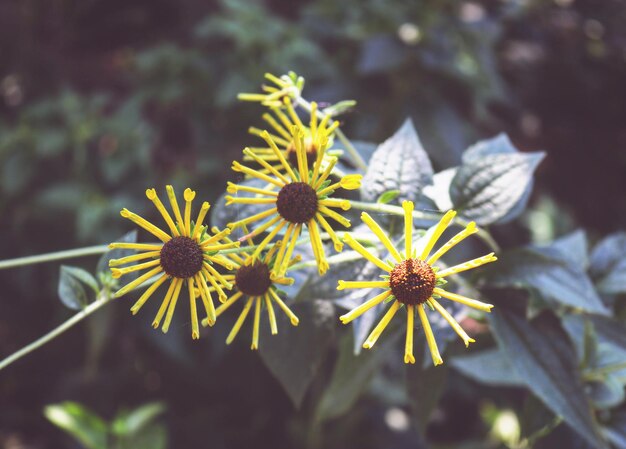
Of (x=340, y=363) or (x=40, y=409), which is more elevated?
(x=40, y=409)

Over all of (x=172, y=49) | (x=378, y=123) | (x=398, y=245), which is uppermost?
(x=172, y=49)

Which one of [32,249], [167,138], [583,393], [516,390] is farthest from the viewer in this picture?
[167,138]

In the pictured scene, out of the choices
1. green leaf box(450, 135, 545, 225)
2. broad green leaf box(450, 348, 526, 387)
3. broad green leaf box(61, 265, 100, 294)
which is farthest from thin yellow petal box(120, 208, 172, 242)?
broad green leaf box(450, 348, 526, 387)

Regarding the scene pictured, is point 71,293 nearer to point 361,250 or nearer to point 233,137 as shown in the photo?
point 361,250

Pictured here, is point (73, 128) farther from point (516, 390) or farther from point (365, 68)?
point (516, 390)

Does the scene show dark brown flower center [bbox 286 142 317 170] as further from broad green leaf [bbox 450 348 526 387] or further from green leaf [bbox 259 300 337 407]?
broad green leaf [bbox 450 348 526 387]

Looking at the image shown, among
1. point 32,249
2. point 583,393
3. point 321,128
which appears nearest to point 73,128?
point 32,249

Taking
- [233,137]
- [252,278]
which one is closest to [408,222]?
[252,278]
